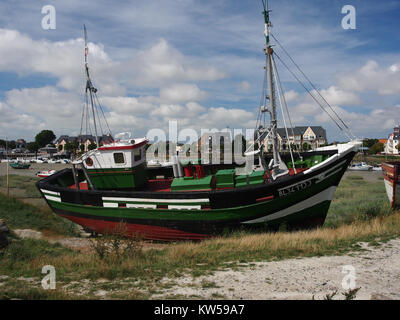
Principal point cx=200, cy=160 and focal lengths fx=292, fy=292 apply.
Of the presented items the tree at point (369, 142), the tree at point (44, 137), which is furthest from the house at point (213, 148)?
the tree at point (44, 137)

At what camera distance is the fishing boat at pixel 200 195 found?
12.5m

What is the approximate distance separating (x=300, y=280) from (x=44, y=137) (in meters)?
154

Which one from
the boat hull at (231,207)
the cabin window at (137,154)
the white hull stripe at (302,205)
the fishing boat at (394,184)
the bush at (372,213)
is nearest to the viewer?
the boat hull at (231,207)

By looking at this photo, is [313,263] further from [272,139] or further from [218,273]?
[272,139]

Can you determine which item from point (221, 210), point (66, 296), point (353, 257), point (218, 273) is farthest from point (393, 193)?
point (66, 296)

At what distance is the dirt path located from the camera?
6613 millimetres

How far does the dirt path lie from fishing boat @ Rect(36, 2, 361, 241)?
3.73m

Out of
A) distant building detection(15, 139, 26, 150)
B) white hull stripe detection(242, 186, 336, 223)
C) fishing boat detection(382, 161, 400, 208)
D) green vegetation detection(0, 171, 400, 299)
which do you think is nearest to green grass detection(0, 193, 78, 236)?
green vegetation detection(0, 171, 400, 299)

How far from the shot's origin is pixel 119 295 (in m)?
6.59

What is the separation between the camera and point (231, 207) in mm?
12562

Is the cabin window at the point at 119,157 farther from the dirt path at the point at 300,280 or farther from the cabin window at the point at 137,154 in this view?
the dirt path at the point at 300,280

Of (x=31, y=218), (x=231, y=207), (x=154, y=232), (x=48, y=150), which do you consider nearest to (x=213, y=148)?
(x=231, y=207)

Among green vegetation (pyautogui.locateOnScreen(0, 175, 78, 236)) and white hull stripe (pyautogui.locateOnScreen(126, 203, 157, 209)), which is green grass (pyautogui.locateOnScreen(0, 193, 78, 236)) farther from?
white hull stripe (pyautogui.locateOnScreen(126, 203, 157, 209))
